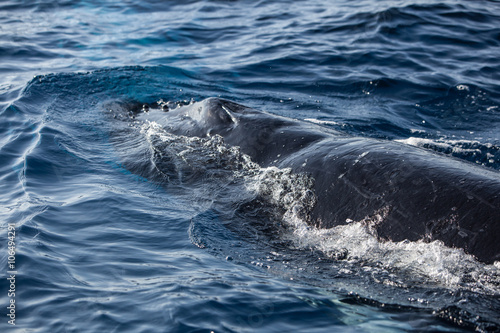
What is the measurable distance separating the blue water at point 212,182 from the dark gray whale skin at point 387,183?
0.69ft

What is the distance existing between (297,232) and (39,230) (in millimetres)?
2633

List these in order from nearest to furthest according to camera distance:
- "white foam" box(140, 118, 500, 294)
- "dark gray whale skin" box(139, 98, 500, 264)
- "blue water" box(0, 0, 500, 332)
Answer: "blue water" box(0, 0, 500, 332) < "white foam" box(140, 118, 500, 294) < "dark gray whale skin" box(139, 98, 500, 264)

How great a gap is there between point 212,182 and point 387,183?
2.25m

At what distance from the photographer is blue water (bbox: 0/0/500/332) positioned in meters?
4.33

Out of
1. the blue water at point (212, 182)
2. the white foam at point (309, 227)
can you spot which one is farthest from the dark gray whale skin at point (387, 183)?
the blue water at point (212, 182)

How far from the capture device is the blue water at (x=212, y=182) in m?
4.33

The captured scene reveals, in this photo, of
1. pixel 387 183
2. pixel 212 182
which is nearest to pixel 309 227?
pixel 387 183

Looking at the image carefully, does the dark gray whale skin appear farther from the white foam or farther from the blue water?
the blue water

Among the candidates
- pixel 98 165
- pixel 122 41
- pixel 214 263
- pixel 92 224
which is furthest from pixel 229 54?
pixel 214 263

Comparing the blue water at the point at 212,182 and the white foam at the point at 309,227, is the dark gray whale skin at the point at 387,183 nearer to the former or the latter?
the white foam at the point at 309,227

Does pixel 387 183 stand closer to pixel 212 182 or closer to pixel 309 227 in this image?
pixel 309 227

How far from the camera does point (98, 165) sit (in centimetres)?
777

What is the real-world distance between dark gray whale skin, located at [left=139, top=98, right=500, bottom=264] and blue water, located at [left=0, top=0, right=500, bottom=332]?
0.21 meters

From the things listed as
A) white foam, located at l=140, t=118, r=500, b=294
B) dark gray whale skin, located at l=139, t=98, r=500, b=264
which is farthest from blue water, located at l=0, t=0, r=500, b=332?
dark gray whale skin, located at l=139, t=98, r=500, b=264
